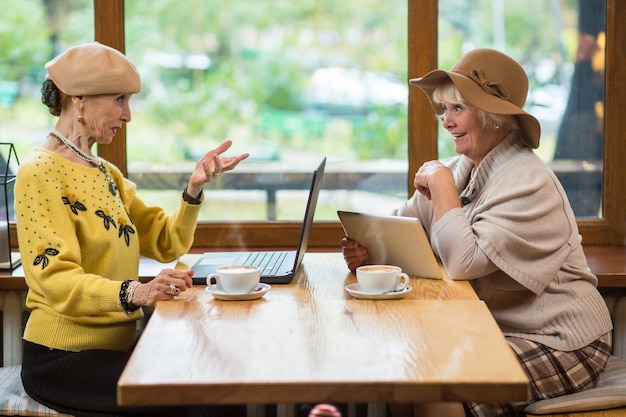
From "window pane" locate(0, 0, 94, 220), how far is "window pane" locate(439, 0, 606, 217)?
131cm

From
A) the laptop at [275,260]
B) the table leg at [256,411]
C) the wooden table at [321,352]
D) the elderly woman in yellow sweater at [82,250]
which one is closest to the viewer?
the wooden table at [321,352]

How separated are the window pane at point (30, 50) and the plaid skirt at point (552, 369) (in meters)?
1.86

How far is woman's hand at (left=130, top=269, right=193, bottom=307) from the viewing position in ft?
6.48

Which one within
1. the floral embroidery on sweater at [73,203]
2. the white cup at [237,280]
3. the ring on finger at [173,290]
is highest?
the floral embroidery on sweater at [73,203]

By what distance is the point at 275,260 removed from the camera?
8.03 feet

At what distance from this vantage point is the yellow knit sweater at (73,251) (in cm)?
206

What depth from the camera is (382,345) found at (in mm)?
1608

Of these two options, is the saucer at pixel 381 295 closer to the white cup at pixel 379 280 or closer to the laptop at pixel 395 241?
the white cup at pixel 379 280

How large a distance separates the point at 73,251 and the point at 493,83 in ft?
3.81

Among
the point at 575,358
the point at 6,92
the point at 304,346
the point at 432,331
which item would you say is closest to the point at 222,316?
the point at 304,346

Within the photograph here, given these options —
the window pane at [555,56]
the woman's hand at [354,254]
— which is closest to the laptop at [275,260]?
the woman's hand at [354,254]

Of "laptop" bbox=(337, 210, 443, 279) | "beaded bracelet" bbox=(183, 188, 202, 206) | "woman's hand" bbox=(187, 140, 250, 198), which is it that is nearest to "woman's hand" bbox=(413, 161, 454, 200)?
"laptop" bbox=(337, 210, 443, 279)

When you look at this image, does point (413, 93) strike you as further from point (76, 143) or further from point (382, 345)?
point (382, 345)

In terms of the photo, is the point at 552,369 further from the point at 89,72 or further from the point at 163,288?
the point at 89,72
